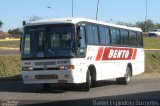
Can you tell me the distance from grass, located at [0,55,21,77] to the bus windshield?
12386 millimetres

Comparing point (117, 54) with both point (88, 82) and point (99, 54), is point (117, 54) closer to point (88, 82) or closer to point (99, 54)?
point (99, 54)

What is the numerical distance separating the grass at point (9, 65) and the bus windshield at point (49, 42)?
40.6 ft

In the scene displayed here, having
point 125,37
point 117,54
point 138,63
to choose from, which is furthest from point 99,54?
point 138,63

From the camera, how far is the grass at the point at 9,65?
34175 millimetres

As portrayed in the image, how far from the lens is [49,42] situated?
21062mm

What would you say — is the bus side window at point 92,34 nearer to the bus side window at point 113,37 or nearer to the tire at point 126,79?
the bus side window at point 113,37

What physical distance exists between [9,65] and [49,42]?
14.5m

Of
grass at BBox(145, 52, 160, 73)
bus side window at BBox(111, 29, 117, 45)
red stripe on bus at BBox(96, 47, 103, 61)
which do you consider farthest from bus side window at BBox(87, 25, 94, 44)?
grass at BBox(145, 52, 160, 73)

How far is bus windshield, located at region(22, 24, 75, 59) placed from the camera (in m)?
20.8

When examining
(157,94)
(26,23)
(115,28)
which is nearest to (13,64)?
(115,28)

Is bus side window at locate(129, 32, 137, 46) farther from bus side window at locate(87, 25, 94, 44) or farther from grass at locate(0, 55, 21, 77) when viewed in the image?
grass at locate(0, 55, 21, 77)

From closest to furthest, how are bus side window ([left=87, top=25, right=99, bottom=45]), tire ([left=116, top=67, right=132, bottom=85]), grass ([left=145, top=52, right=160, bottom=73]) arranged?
bus side window ([left=87, top=25, right=99, bottom=45])
tire ([left=116, top=67, right=132, bottom=85])
grass ([left=145, top=52, right=160, bottom=73])

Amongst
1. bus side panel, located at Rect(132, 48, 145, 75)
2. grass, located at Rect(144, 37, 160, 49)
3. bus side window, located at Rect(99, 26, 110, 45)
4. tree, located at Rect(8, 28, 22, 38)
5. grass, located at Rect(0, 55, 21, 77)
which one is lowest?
tree, located at Rect(8, 28, 22, 38)

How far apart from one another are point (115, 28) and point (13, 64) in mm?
11136
